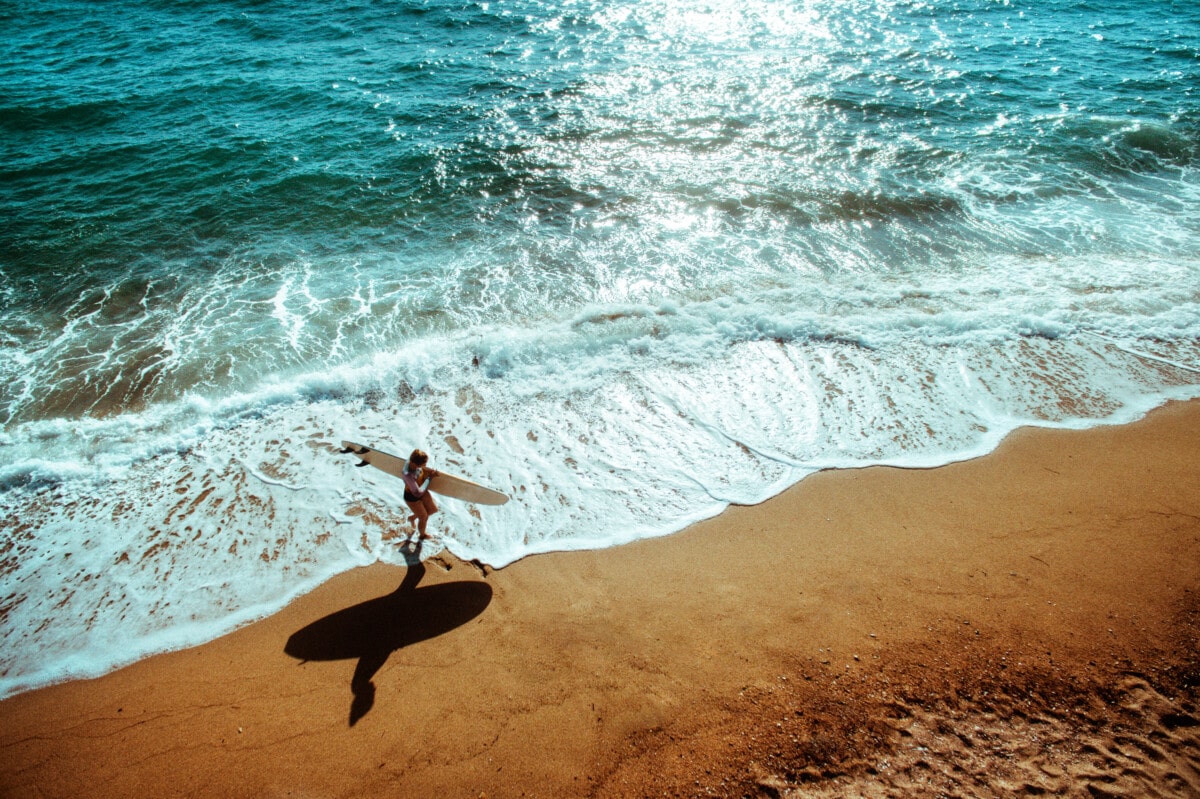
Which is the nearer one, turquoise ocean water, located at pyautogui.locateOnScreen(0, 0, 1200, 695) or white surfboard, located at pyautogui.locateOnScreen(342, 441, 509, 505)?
white surfboard, located at pyautogui.locateOnScreen(342, 441, 509, 505)

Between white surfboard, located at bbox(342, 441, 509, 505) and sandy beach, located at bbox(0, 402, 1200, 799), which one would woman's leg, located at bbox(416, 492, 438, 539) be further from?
sandy beach, located at bbox(0, 402, 1200, 799)

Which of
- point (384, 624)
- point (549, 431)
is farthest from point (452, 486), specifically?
point (549, 431)

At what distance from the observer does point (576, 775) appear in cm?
435

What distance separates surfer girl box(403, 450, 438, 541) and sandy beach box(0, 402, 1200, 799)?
0.66 meters

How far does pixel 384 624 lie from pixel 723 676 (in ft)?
11.0

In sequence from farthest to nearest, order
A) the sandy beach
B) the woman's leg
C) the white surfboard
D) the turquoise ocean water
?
the turquoise ocean water → the white surfboard → the woman's leg → the sandy beach

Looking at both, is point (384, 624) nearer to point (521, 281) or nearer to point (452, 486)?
point (452, 486)

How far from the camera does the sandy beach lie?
4320 mm

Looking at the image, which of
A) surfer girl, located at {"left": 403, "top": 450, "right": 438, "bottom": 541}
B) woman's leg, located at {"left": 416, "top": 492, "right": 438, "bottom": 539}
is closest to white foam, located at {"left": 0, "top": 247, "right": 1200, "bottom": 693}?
woman's leg, located at {"left": 416, "top": 492, "right": 438, "bottom": 539}

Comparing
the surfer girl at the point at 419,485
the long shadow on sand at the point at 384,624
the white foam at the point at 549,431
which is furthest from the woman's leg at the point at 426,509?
the long shadow on sand at the point at 384,624

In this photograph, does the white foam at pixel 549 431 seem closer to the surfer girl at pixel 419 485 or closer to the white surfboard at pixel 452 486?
the white surfboard at pixel 452 486

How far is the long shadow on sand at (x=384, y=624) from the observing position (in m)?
5.32

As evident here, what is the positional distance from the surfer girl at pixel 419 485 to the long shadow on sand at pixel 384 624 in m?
0.75

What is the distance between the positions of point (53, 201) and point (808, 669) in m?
18.1
